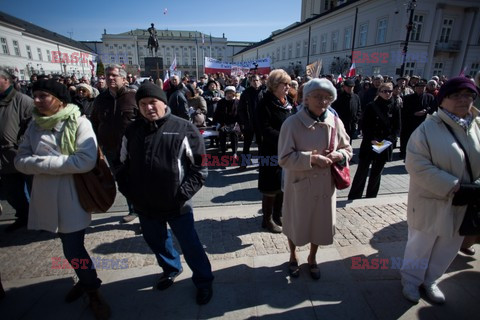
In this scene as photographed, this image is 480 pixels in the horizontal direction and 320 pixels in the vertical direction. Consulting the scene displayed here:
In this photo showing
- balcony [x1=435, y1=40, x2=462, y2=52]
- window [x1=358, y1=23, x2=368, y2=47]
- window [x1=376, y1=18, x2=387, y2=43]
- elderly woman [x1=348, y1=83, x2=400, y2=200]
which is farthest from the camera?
window [x1=358, y1=23, x2=368, y2=47]

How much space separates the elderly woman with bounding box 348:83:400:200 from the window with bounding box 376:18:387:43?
3289cm

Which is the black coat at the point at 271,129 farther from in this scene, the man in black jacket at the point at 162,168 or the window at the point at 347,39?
the window at the point at 347,39

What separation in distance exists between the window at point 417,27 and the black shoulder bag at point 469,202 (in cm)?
3615

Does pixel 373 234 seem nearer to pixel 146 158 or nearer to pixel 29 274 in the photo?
pixel 146 158

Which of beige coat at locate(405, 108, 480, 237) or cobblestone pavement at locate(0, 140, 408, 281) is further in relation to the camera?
cobblestone pavement at locate(0, 140, 408, 281)

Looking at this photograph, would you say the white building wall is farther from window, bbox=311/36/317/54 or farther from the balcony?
window, bbox=311/36/317/54

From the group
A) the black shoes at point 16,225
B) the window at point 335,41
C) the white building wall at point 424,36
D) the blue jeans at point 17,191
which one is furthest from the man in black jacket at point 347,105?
the window at point 335,41

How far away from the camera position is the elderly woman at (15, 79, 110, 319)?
2138mm

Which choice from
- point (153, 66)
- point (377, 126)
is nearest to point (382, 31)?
point (153, 66)

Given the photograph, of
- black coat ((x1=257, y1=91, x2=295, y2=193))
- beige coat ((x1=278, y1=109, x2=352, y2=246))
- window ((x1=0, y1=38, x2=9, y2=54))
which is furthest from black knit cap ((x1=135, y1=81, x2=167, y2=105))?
window ((x1=0, y1=38, x2=9, y2=54))

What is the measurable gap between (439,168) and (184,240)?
93.4 inches

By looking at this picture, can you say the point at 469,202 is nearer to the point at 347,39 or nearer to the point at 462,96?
the point at 462,96

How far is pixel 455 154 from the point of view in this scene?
216 cm

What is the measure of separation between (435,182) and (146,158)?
8.04 feet
